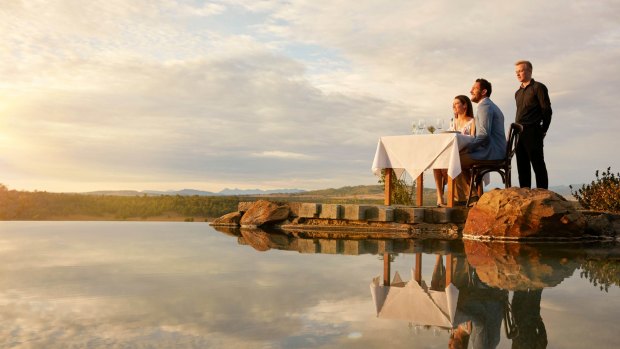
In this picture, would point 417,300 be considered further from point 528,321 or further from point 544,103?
point 544,103

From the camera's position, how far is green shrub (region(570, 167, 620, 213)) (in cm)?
973

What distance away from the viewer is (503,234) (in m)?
6.62

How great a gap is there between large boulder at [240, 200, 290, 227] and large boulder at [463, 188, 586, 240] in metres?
3.11

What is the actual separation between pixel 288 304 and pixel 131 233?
16.8 ft

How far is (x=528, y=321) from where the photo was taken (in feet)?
7.81

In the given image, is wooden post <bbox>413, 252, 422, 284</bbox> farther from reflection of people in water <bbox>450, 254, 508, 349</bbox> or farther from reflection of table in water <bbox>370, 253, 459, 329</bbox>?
reflection of people in water <bbox>450, 254, 508, 349</bbox>

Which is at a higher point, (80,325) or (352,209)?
(352,209)

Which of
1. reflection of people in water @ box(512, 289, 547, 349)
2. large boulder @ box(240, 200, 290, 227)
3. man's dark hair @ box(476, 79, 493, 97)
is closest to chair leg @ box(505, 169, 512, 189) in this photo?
man's dark hair @ box(476, 79, 493, 97)

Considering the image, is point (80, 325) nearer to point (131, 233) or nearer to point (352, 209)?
point (131, 233)

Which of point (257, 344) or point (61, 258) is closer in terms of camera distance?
point (257, 344)

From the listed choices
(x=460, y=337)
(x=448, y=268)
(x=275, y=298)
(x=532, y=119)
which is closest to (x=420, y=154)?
(x=532, y=119)

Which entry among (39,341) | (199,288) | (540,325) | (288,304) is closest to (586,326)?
(540,325)

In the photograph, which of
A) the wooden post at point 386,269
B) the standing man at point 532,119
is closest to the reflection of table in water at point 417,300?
the wooden post at point 386,269

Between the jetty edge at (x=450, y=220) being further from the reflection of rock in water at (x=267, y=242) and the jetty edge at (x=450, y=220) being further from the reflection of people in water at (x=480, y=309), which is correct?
the reflection of people in water at (x=480, y=309)
